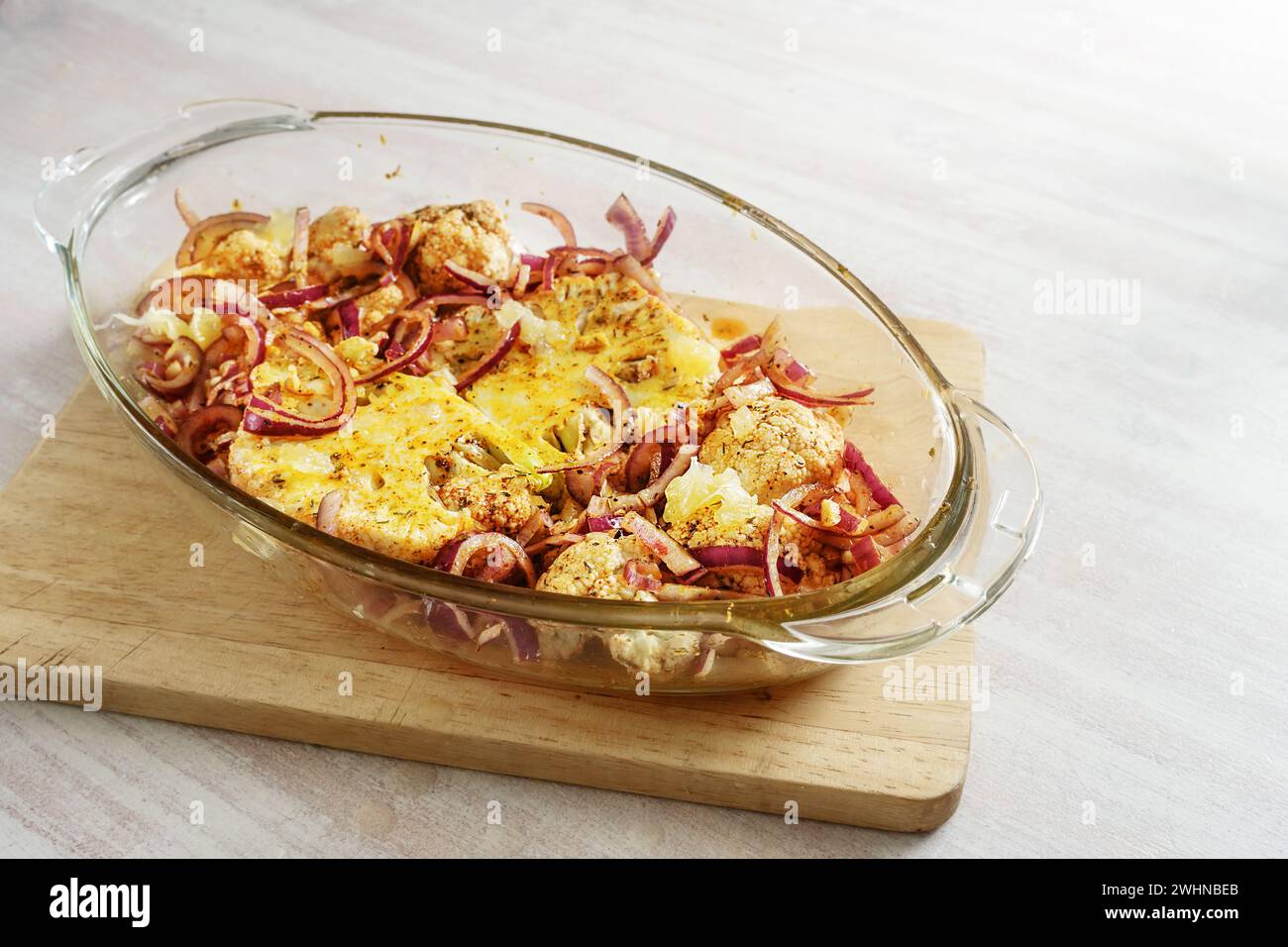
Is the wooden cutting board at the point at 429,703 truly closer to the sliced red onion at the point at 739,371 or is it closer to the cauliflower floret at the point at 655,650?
the cauliflower floret at the point at 655,650

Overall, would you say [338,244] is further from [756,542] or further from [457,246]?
[756,542]

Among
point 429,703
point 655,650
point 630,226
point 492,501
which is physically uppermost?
point 630,226

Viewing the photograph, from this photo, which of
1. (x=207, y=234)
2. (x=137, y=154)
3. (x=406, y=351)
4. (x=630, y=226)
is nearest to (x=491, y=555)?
(x=406, y=351)

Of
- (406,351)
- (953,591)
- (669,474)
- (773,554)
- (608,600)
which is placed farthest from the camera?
(406,351)

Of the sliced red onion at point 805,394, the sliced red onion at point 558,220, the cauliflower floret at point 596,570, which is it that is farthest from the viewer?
the sliced red onion at point 558,220

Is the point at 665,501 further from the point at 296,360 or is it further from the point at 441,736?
the point at 296,360

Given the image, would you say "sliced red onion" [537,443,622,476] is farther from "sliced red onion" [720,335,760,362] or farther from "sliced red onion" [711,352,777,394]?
"sliced red onion" [720,335,760,362]

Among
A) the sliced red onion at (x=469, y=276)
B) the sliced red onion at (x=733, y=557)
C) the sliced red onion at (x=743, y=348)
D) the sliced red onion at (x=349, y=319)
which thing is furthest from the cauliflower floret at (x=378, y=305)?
the sliced red onion at (x=733, y=557)

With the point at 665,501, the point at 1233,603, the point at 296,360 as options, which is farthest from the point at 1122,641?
the point at 296,360
